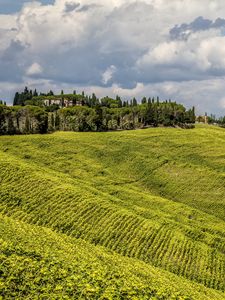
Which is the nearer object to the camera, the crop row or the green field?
the green field

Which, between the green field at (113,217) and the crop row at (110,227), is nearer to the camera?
the green field at (113,217)

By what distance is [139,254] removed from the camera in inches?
2437

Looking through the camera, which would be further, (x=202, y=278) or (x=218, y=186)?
(x=218, y=186)

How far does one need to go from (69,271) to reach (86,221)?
39.3 m

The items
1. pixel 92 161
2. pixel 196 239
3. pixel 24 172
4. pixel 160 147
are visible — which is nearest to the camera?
pixel 196 239

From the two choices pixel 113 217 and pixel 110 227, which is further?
pixel 113 217

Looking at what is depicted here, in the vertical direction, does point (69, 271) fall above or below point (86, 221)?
above

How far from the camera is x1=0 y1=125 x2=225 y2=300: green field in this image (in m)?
27.6

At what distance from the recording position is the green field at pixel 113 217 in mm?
27641

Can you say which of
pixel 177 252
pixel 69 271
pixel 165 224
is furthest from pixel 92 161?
pixel 69 271

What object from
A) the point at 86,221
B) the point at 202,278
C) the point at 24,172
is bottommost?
the point at 202,278

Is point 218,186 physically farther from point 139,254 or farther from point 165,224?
point 139,254

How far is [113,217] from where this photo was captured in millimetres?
70938

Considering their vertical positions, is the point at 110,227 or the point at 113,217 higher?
the point at 113,217
